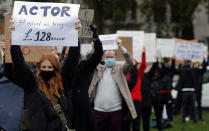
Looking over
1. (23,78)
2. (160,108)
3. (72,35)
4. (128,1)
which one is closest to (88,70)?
(72,35)

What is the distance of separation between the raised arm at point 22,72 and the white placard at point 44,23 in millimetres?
252

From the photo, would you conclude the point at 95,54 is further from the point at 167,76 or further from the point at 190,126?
the point at 190,126

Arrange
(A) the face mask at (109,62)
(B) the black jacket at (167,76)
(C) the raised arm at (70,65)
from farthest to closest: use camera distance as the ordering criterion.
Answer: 1. (B) the black jacket at (167,76)
2. (A) the face mask at (109,62)
3. (C) the raised arm at (70,65)

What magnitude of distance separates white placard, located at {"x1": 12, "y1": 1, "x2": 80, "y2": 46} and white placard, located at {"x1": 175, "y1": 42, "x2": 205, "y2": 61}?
9.50m

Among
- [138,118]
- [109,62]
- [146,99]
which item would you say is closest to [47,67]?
[109,62]

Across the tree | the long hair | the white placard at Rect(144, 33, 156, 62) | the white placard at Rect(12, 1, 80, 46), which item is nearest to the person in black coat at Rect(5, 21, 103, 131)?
the long hair

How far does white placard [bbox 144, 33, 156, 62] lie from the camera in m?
12.4

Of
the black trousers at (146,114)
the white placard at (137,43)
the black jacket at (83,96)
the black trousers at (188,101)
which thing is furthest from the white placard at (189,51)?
the black jacket at (83,96)

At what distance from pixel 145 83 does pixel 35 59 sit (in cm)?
433

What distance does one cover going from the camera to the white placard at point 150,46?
1243 centimetres

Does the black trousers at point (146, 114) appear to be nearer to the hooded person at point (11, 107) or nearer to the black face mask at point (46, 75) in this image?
the hooded person at point (11, 107)

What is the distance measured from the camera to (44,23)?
6.32 m

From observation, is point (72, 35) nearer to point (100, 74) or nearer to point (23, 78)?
point (23, 78)

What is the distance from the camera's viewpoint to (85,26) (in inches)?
288
